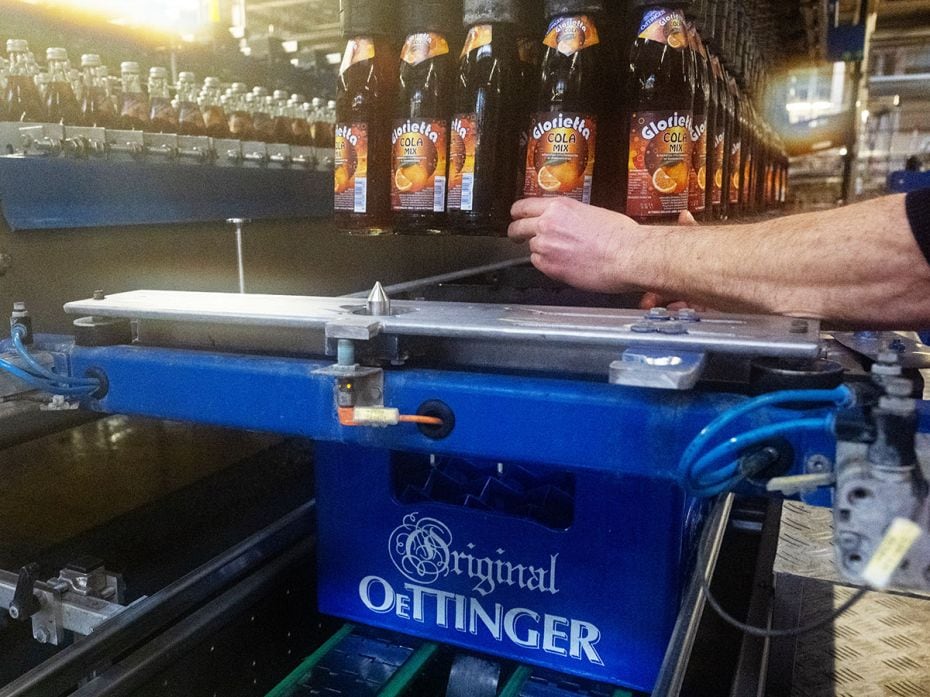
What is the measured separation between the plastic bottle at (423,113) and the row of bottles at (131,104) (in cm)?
89

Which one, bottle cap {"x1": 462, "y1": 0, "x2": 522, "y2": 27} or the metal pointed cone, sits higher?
bottle cap {"x1": 462, "y1": 0, "x2": 522, "y2": 27}

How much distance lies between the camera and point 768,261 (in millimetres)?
801

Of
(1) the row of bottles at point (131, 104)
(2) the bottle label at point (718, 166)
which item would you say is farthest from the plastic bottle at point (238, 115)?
(2) the bottle label at point (718, 166)

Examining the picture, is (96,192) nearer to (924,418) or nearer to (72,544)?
(72,544)

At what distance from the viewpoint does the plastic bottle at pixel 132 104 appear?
5.64 feet

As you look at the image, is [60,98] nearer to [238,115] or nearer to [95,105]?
[95,105]

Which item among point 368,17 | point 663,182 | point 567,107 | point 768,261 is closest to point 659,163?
point 663,182

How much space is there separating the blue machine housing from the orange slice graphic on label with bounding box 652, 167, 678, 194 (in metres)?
0.37

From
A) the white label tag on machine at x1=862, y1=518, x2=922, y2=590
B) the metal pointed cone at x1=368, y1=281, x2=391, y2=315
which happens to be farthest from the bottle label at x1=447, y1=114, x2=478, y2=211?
the white label tag on machine at x1=862, y1=518, x2=922, y2=590

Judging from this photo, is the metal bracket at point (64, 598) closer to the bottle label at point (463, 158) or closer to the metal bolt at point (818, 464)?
the bottle label at point (463, 158)

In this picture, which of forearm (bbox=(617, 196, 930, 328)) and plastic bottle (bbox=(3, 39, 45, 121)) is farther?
plastic bottle (bbox=(3, 39, 45, 121))

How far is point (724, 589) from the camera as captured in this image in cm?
133

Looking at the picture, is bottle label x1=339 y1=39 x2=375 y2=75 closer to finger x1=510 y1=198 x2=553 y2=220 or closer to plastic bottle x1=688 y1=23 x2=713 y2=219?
finger x1=510 y1=198 x2=553 y2=220

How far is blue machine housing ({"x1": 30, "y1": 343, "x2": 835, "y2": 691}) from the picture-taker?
0.62 metres
